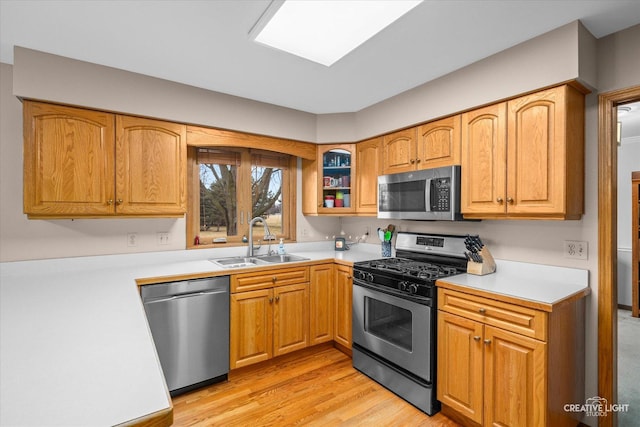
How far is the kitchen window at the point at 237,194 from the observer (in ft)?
10.0

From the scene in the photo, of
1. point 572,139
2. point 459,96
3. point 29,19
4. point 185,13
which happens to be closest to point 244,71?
point 185,13

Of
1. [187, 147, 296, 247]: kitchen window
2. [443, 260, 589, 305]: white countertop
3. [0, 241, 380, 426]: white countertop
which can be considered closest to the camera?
[0, 241, 380, 426]: white countertop

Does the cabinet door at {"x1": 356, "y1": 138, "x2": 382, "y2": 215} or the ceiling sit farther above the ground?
the ceiling

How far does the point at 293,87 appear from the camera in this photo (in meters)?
2.67

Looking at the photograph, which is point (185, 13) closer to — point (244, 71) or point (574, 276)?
point (244, 71)

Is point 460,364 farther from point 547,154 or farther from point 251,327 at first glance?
point 251,327

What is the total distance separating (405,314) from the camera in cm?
230

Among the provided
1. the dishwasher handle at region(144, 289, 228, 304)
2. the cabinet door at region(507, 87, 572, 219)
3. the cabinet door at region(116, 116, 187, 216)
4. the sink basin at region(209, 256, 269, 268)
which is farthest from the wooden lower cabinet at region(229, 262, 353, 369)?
the cabinet door at region(507, 87, 572, 219)

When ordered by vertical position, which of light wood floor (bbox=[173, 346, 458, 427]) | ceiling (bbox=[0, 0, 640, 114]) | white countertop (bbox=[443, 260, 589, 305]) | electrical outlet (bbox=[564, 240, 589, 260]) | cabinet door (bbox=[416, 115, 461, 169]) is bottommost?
light wood floor (bbox=[173, 346, 458, 427])

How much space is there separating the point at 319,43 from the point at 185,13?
76 centimetres

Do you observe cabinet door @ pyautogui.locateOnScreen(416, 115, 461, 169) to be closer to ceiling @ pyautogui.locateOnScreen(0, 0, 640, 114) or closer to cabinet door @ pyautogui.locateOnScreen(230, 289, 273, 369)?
ceiling @ pyautogui.locateOnScreen(0, 0, 640, 114)

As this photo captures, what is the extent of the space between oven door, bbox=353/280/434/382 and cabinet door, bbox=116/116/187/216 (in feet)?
5.60

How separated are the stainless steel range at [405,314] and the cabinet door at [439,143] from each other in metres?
0.65

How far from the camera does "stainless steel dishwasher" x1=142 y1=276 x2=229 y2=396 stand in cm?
223
